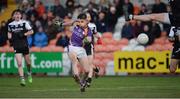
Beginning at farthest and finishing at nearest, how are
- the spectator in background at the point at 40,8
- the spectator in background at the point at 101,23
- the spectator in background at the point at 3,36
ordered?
the spectator in background at the point at 40,8 < the spectator in background at the point at 3,36 < the spectator in background at the point at 101,23

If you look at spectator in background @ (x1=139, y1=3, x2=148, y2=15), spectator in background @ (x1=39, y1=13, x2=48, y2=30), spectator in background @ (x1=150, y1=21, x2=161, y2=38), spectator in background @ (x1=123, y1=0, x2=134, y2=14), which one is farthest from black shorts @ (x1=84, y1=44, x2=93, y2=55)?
spectator in background @ (x1=39, y1=13, x2=48, y2=30)

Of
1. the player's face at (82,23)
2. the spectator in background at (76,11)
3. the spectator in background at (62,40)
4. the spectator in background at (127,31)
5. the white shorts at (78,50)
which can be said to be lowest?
the spectator in background at (62,40)

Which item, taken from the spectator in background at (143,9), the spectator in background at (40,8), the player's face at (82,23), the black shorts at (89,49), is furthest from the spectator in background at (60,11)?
the player's face at (82,23)

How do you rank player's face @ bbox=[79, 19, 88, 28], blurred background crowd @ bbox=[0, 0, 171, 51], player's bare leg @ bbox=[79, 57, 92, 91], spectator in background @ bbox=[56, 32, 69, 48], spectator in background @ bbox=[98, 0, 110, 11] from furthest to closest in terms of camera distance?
1. spectator in background @ bbox=[98, 0, 110, 11]
2. spectator in background @ bbox=[56, 32, 69, 48]
3. blurred background crowd @ bbox=[0, 0, 171, 51]
4. player's bare leg @ bbox=[79, 57, 92, 91]
5. player's face @ bbox=[79, 19, 88, 28]

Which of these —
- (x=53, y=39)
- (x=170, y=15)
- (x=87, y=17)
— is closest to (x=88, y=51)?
(x=87, y=17)

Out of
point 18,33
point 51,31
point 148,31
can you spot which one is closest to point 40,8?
point 51,31

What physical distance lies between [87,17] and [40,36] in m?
9.32

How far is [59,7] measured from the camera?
29.3m

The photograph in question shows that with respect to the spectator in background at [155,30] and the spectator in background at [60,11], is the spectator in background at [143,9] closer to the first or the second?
the spectator in background at [155,30]

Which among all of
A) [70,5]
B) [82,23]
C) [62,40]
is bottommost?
→ [62,40]

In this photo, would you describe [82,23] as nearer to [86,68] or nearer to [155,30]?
[86,68]

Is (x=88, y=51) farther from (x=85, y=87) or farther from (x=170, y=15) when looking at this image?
(x=170, y=15)

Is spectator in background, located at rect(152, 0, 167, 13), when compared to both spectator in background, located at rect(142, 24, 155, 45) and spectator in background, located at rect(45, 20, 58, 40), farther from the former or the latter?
spectator in background, located at rect(45, 20, 58, 40)

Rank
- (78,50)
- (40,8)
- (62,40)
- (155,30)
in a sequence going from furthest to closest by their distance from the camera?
1. (40,8)
2. (62,40)
3. (155,30)
4. (78,50)
